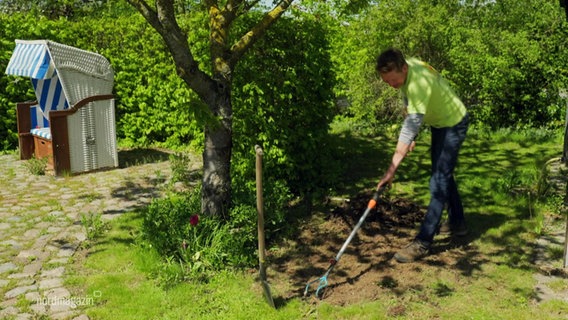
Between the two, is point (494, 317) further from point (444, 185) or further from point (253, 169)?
point (253, 169)

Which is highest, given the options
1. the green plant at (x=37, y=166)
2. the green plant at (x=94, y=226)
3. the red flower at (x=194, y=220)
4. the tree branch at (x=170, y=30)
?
the tree branch at (x=170, y=30)

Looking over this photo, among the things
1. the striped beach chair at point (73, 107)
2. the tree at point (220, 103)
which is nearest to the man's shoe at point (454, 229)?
the tree at point (220, 103)

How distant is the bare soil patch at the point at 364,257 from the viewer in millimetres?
4559

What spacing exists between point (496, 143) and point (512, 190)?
3.55 m

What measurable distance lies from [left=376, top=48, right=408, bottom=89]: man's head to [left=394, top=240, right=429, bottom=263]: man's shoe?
5.04 ft

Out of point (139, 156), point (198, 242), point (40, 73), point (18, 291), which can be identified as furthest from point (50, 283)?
Result: point (139, 156)

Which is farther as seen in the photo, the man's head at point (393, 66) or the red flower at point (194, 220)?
the red flower at point (194, 220)

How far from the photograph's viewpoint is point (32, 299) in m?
4.52

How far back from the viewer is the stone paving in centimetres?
450

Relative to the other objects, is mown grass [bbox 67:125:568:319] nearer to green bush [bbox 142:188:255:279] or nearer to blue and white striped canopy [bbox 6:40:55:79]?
green bush [bbox 142:188:255:279]

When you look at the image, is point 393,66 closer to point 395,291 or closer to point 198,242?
point 395,291

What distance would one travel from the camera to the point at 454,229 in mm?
5586

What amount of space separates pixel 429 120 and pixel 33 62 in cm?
688

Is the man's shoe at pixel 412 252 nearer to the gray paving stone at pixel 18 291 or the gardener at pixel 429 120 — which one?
the gardener at pixel 429 120
